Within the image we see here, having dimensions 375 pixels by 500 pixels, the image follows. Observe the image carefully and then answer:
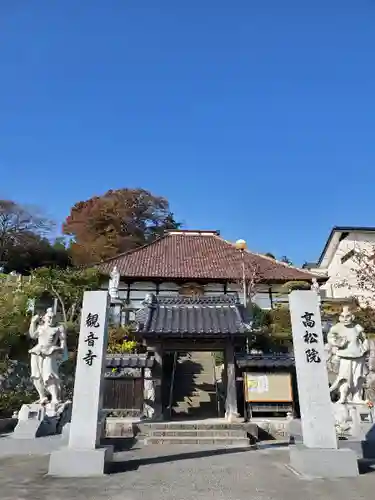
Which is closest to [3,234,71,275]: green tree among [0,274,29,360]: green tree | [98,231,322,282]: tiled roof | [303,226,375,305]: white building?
[98,231,322,282]: tiled roof

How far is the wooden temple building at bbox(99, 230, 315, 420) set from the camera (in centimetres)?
1200

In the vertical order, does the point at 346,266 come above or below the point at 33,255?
below

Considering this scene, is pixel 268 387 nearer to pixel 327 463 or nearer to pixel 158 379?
pixel 158 379

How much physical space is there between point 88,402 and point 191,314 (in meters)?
7.29

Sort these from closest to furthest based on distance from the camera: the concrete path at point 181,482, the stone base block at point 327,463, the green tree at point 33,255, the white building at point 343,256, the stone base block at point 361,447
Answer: the concrete path at point 181,482 < the stone base block at point 327,463 < the stone base block at point 361,447 < the white building at point 343,256 < the green tree at point 33,255

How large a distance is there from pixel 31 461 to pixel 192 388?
9926 millimetres

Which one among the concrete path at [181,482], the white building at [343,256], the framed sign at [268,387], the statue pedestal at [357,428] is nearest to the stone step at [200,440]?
the framed sign at [268,387]

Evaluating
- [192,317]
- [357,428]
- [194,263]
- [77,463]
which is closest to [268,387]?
[192,317]

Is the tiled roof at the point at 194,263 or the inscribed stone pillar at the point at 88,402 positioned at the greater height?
the tiled roof at the point at 194,263

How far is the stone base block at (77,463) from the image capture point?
576 cm

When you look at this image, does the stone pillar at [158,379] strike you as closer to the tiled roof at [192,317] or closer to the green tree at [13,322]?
the tiled roof at [192,317]

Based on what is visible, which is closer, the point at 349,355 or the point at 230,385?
the point at 349,355

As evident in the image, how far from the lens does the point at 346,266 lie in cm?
2747

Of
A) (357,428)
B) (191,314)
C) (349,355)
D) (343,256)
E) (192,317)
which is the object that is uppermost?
(343,256)
